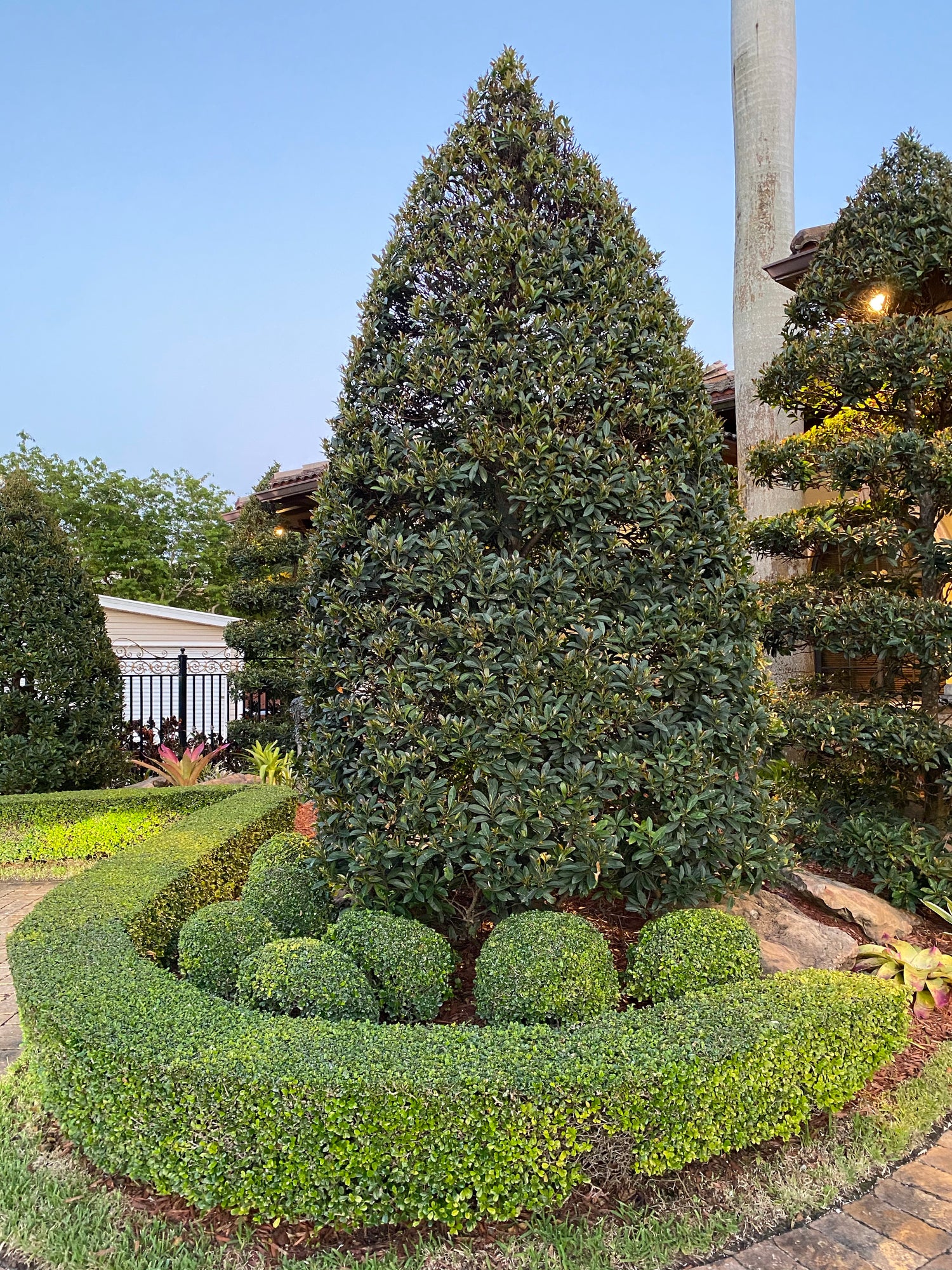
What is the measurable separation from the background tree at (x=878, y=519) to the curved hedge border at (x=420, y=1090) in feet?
6.41

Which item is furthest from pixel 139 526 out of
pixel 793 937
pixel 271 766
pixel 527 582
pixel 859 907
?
pixel 793 937

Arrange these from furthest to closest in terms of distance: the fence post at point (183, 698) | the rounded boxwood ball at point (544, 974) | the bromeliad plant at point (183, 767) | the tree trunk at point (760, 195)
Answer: the fence post at point (183, 698) → the bromeliad plant at point (183, 767) → the tree trunk at point (760, 195) → the rounded boxwood ball at point (544, 974)

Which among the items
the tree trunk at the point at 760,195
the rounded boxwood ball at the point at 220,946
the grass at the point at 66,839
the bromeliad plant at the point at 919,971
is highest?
the tree trunk at the point at 760,195

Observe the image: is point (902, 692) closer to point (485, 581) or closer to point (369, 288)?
point (485, 581)

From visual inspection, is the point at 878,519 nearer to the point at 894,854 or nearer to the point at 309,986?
the point at 894,854

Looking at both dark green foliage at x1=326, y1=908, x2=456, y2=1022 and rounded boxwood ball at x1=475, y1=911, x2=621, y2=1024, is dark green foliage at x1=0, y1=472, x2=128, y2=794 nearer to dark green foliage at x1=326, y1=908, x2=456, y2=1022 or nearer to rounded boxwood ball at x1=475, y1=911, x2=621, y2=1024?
dark green foliage at x1=326, y1=908, x2=456, y2=1022

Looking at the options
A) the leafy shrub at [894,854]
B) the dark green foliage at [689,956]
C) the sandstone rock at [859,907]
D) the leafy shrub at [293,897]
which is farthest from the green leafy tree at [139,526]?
the dark green foliage at [689,956]

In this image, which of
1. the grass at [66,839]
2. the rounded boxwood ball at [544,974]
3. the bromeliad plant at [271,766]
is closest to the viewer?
the rounded boxwood ball at [544,974]

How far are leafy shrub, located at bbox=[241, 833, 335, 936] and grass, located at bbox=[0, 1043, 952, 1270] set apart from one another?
1041 mm

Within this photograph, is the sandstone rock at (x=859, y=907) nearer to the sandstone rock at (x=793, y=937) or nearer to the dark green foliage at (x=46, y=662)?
the sandstone rock at (x=793, y=937)

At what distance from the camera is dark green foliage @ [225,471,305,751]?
10039 millimetres

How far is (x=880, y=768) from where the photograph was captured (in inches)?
181

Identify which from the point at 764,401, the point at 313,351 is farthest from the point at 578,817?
the point at 313,351

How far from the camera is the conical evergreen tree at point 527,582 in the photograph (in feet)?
9.27
